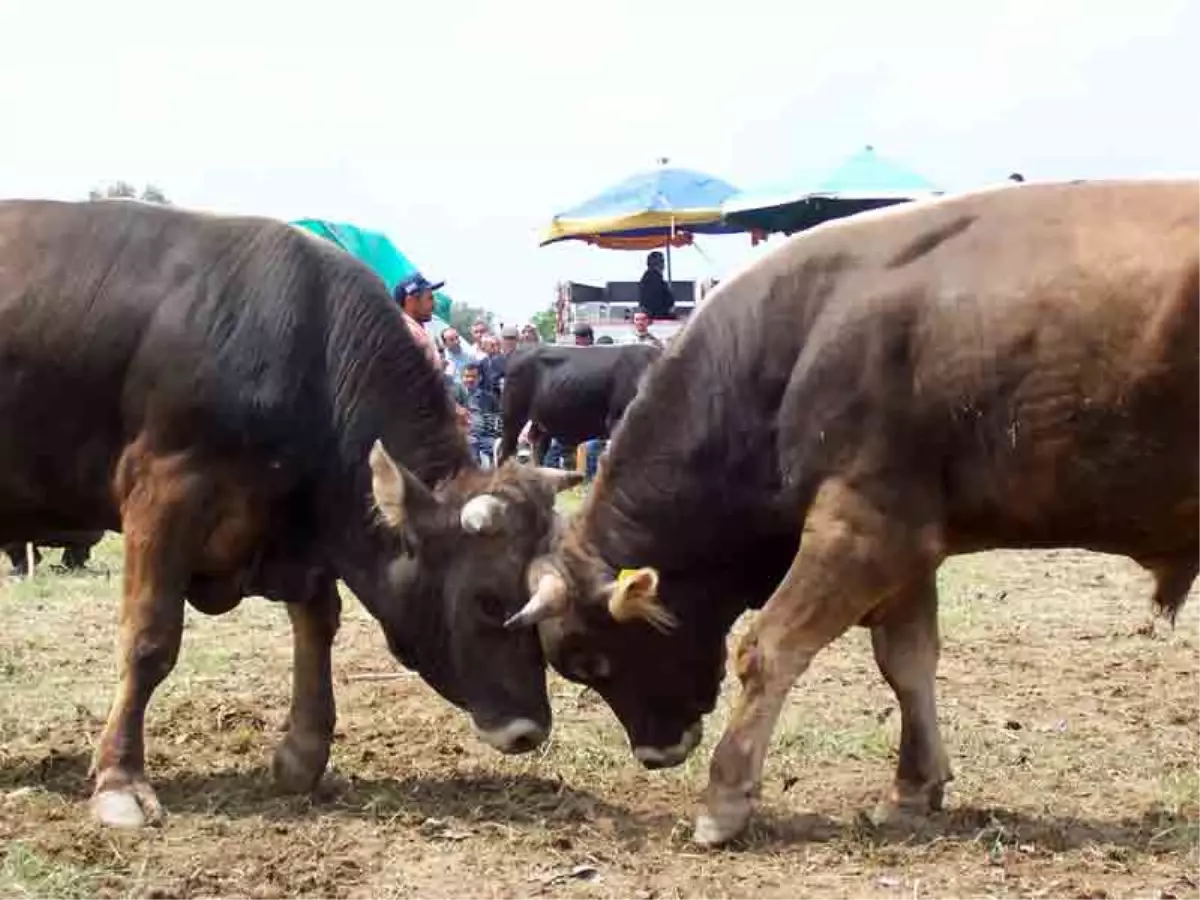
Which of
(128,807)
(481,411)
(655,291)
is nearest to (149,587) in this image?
Answer: (128,807)

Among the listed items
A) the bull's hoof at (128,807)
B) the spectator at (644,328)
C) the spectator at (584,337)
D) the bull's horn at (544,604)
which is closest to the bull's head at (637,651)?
the bull's horn at (544,604)

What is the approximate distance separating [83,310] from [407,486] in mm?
1311

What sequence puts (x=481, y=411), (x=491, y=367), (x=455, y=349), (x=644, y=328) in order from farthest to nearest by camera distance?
(x=491, y=367) → (x=644, y=328) → (x=481, y=411) → (x=455, y=349)

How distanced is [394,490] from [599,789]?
130cm

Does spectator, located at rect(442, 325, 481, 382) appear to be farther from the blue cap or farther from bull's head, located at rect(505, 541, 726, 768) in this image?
bull's head, located at rect(505, 541, 726, 768)

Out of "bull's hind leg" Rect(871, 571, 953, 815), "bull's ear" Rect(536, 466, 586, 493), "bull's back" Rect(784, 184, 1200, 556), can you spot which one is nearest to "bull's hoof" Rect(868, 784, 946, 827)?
"bull's hind leg" Rect(871, 571, 953, 815)

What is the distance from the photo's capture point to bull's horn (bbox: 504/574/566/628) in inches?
202

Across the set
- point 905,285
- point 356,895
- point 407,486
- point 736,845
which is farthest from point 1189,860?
point 407,486

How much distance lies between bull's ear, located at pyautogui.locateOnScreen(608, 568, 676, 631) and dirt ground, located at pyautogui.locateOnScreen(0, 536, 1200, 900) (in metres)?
0.65

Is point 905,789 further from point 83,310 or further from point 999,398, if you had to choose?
point 83,310

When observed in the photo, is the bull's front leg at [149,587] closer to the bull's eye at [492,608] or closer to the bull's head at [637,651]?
the bull's eye at [492,608]

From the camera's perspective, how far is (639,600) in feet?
16.8

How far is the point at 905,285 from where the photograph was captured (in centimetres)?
493

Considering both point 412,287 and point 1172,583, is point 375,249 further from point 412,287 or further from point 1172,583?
point 1172,583
